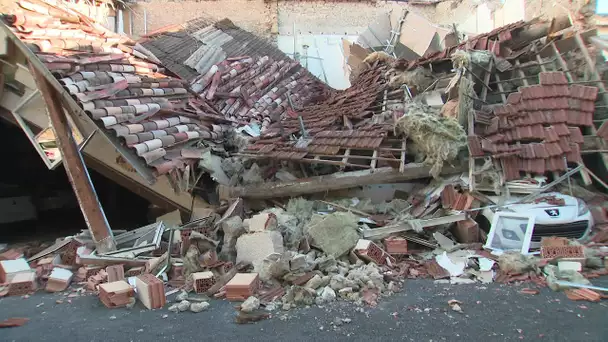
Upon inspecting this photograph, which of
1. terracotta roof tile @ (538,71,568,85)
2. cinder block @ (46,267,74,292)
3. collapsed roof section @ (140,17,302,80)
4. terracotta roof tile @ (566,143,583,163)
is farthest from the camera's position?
collapsed roof section @ (140,17,302,80)

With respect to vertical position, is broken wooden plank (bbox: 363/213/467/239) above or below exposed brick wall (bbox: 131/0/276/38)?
below

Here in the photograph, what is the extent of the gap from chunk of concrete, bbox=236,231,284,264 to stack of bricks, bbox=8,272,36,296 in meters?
2.62

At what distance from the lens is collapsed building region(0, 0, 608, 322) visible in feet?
18.4

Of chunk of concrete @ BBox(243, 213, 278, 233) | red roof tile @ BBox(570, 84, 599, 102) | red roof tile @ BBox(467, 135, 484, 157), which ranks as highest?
red roof tile @ BBox(570, 84, 599, 102)

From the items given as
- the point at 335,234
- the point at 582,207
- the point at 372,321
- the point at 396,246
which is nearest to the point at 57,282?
the point at 335,234

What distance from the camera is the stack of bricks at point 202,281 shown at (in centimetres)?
538

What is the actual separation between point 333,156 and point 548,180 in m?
3.28

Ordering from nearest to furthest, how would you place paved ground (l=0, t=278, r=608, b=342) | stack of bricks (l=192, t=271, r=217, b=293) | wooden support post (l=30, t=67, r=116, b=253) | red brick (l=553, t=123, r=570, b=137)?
1. paved ground (l=0, t=278, r=608, b=342)
2. stack of bricks (l=192, t=271, r=217, b=293)
3. wooden support post (l=30, t=67, r=116, b=253)
4. red brick (l=553, t=123, r=570, b=137)

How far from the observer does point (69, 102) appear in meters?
6.60

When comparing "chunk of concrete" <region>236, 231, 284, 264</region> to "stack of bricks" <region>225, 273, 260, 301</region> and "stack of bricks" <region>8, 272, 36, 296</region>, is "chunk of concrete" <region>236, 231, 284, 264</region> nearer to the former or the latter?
"stack of bricks" <region>225, 273, 260, 301</region>

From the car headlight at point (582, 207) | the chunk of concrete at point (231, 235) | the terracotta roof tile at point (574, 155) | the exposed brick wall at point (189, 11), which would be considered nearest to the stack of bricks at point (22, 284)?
the chunk of concrete at point (231, 235)

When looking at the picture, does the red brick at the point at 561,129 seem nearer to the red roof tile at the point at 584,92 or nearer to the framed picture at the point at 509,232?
the red roof tile at the point at 584,92

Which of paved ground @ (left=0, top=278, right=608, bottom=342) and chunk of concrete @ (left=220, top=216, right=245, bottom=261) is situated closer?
paved ground @ (left=0, top=278, right=608, bottom=342)

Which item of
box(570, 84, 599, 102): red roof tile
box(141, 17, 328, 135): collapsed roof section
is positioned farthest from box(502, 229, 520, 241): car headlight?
box(141, 17, 328, 135): collapsed roof section
